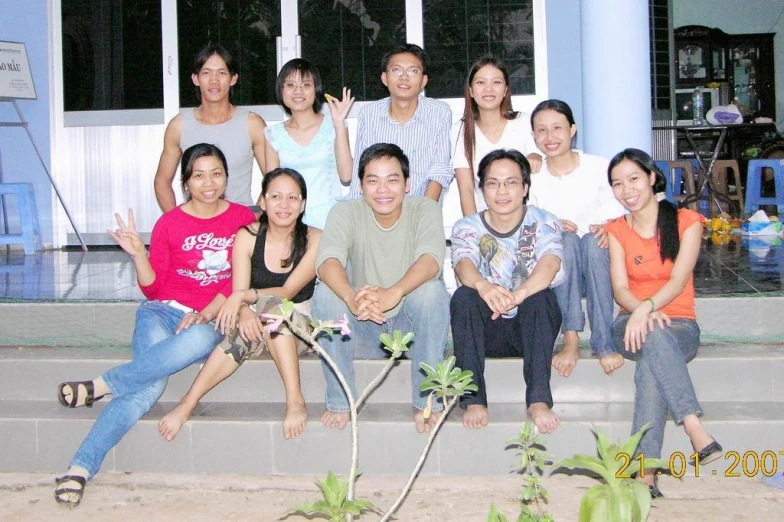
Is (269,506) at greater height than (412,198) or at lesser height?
lesser

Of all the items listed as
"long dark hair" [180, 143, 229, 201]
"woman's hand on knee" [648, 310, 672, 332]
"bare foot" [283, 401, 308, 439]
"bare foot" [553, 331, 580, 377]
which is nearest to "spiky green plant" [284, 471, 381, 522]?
"bare foot" [283, 401, 308, 439]

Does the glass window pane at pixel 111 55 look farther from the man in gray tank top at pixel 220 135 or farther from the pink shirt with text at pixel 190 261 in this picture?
the pink shirt with text at pixel 190 261

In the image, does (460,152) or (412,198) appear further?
(460,152)

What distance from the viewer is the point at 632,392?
319 cm

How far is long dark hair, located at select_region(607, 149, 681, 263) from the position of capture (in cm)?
303

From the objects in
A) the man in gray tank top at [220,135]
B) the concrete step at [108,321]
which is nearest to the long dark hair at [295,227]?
the man in gray tank top at [220,135]

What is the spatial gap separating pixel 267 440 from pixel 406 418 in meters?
0.47

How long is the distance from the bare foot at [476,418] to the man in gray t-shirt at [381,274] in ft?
0.43

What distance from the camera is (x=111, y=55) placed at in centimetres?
655

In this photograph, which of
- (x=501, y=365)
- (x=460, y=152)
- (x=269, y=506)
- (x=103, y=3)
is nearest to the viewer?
(x=269, y=506)

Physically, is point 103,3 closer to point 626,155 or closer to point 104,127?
point 104,127

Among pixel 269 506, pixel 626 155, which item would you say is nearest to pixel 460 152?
pixel 626 155

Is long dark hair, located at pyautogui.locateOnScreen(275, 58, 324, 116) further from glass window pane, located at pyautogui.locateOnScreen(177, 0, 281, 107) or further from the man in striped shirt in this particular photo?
glass window pane, located at pyautogui.locateOnScreen(177, 0, 281, 107)

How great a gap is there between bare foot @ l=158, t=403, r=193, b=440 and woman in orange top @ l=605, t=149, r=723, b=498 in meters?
1.49
